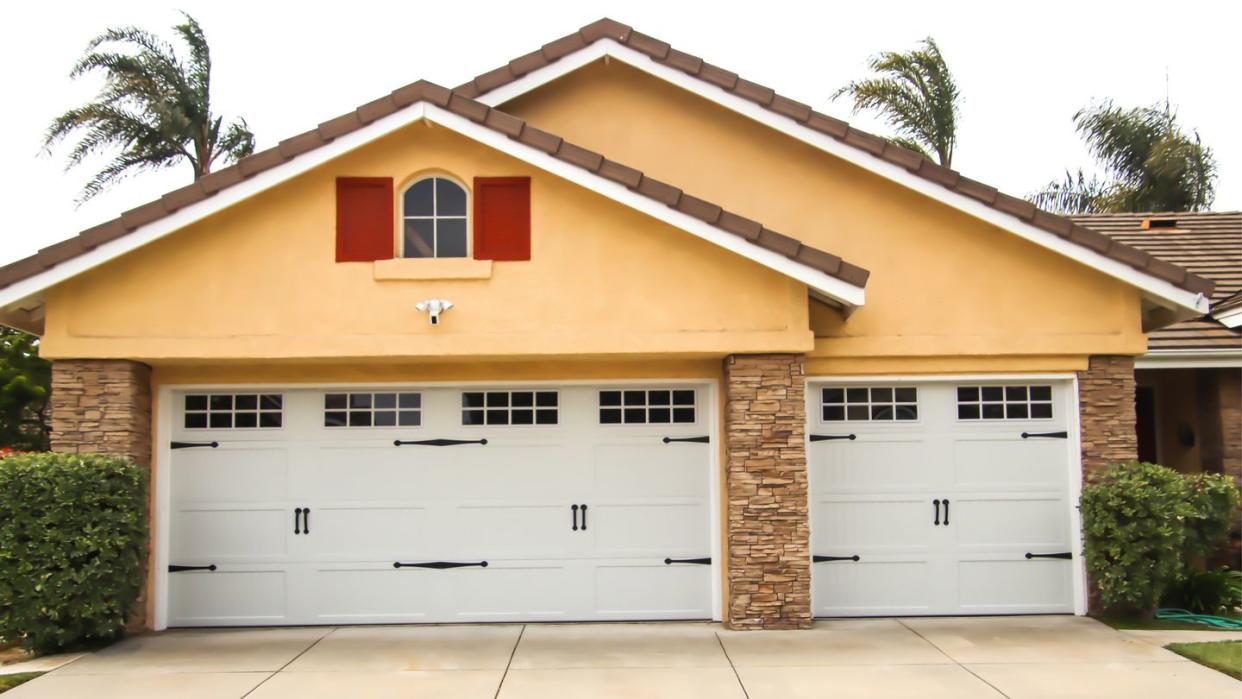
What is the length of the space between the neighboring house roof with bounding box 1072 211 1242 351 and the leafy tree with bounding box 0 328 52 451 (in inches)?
682

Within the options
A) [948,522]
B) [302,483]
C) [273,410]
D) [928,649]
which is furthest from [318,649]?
[948,522]

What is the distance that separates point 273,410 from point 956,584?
6672 mm

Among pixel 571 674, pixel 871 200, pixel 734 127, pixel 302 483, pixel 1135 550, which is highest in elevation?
pixel 734 127

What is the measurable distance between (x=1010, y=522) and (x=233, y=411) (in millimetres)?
7438

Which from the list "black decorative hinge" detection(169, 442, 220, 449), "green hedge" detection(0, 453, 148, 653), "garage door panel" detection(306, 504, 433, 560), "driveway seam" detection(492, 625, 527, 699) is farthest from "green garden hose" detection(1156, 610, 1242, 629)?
"green hedge" detection(0, 453, 148, 653)

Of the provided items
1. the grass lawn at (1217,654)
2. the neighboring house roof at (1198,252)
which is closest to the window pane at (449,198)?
the grass lawn at (1217,654)

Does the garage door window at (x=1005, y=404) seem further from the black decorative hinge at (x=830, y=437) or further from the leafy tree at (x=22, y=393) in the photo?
the leafy tree at (x=22, y=393)

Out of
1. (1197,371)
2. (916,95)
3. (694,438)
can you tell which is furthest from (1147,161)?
(694,438)

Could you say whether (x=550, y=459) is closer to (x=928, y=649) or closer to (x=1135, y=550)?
(x=928, y=649)

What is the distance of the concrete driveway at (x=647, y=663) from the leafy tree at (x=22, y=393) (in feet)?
37.4

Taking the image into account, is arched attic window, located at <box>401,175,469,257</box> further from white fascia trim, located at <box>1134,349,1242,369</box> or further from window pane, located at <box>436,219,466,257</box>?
white fascia trim, located at <box>1134,349,1242,369</box>

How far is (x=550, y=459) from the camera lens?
10.5 m

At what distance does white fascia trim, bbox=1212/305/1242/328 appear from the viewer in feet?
39.3

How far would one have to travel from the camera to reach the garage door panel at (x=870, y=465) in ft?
34.6
